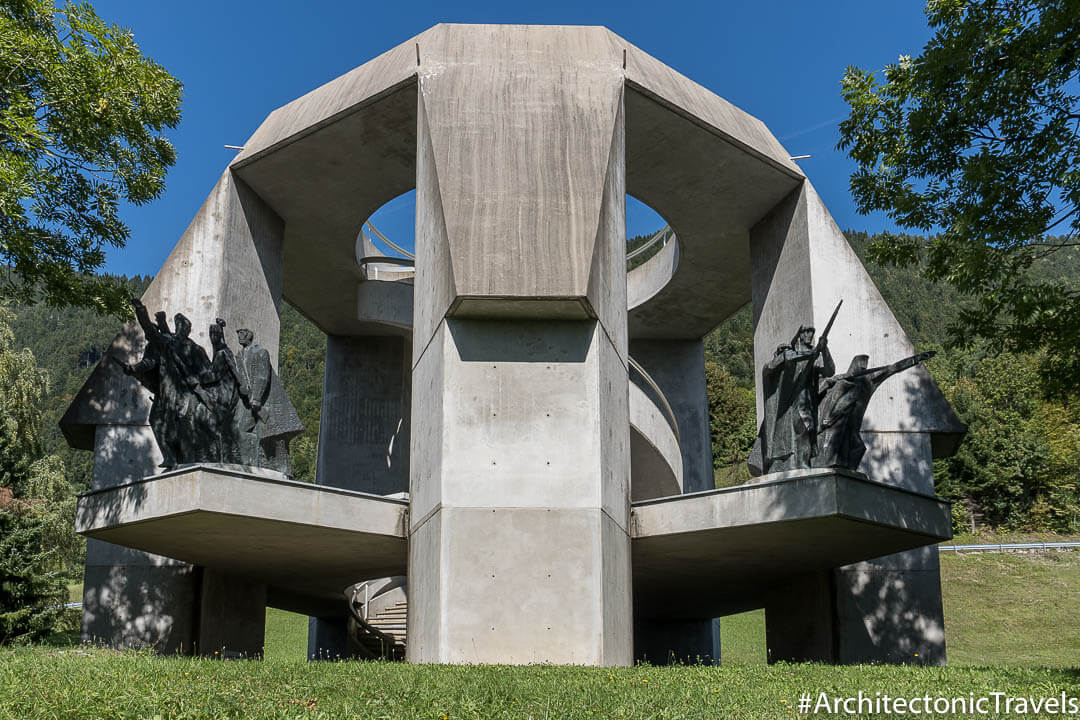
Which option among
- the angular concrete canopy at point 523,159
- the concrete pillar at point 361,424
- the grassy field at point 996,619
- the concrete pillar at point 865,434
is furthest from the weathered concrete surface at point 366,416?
the concrete pillar at point 865,434

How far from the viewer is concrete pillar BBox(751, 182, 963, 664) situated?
13.8 m

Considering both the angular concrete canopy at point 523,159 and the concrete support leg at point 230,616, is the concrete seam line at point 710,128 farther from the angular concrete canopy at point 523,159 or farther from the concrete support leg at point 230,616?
the concrete support leg at point 230,616

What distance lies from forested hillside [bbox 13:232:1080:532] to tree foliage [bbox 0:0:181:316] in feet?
36.9

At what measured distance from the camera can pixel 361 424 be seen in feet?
69.5

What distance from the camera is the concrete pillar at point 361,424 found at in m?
20.9

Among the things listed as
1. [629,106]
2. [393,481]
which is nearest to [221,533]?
[629,106]

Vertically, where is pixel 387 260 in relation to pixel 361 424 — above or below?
above

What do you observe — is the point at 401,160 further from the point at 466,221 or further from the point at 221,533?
the point at 221,533

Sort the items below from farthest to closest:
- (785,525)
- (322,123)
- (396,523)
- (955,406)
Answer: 1. (955,406)
2. (322,123)
3. (396,523)
4. (785,525)

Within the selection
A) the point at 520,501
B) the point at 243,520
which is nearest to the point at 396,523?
the point at 243,520

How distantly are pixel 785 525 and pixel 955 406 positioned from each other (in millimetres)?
34553

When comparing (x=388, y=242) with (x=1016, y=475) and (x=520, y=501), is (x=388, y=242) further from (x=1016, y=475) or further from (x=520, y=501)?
(x=1016, y=475)

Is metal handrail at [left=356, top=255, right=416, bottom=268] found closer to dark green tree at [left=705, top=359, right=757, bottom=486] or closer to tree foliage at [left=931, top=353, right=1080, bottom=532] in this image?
tree foliage at [left=931, top=353, right=1080, bottom=532]

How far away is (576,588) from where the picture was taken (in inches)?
426
